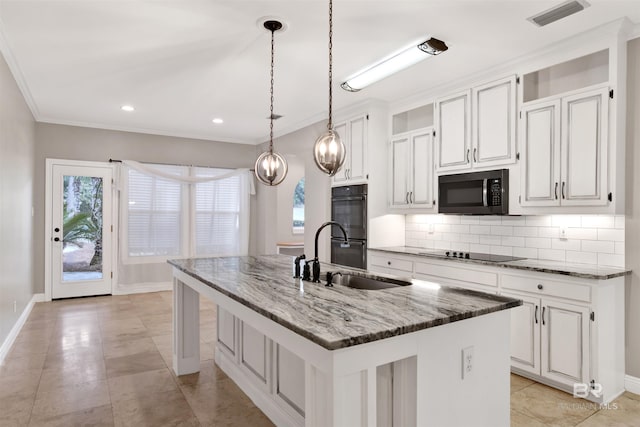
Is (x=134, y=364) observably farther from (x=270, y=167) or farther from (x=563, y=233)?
(x=563, y=233)

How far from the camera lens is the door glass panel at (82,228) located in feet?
19.2

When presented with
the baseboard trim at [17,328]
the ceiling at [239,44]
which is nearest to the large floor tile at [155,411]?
the baseboard trim at [17,328]

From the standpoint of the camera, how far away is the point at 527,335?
3021 mm

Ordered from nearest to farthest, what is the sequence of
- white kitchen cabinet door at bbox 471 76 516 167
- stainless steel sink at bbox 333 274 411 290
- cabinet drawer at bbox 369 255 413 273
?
1. stainless steel sink at bbox 333 274 411 290
2. white kitchen cabinet door at bbox 471 76 516 167
3. cabinet drawer at bbox 369 255 413 273

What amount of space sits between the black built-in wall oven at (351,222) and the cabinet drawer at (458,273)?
36.2 inches

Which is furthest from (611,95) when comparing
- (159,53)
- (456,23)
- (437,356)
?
(159,53)

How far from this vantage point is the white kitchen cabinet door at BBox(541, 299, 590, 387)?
106 inches

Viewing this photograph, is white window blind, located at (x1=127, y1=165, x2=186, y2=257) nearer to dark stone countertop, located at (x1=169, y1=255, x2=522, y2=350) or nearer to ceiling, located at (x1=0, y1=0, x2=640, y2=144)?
ceiling, located at (x1=0, y1=0, x2=640, y2=144)

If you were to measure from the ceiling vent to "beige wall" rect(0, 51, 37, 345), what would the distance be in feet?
13.7

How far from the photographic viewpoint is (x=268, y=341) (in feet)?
8.11

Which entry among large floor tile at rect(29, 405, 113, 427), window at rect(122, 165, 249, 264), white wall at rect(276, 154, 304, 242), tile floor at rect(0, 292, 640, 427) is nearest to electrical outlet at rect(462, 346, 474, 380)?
tile floor at rect(0, 292, 640, 427)

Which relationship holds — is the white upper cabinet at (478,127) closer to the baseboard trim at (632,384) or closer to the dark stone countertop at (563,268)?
the dark stone countertop at (563,268)

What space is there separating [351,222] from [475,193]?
1573 mm

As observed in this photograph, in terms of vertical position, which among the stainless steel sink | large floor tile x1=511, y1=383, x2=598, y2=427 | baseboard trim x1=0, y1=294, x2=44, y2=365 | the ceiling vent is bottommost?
large floor tile x1=511, y1=383, x2=598, y2=427
